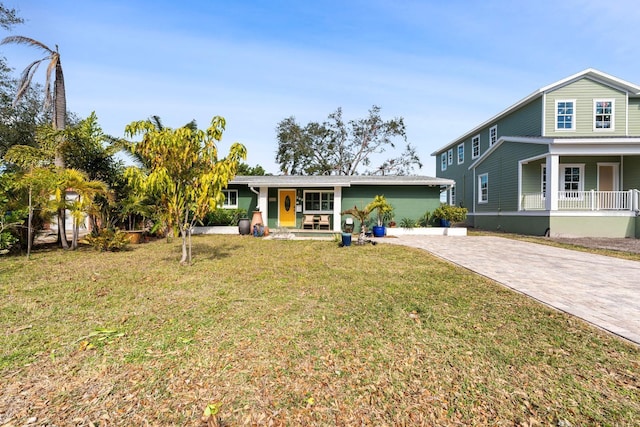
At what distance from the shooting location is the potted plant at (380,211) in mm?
11646

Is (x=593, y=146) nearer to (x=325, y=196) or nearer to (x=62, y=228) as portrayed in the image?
(x=325, y=196)

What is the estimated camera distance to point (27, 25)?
1497 centimetres

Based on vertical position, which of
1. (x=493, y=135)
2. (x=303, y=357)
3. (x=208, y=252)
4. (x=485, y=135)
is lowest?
(x=303, y=357)

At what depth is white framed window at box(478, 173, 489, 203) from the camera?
1847 centimetres

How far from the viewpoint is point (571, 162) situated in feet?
48.4

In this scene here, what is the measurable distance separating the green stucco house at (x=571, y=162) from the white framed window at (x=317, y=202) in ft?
33.2

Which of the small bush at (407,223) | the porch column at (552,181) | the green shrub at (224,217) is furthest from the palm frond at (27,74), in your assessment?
the porch column at (552,181)

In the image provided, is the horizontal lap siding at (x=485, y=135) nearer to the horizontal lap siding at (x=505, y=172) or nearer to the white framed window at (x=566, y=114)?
the white framed window at (x=566, y=114)

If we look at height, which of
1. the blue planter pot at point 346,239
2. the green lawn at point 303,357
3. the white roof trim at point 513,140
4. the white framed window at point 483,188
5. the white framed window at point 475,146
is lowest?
the green lawn at point 303,357

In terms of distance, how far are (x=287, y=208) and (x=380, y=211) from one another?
523 centimetres

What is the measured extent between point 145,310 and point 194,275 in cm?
187

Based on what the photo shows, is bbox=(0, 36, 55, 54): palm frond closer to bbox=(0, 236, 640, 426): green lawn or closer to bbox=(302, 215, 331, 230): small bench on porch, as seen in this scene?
bbox=(0, 236, 640, 426): green lawn

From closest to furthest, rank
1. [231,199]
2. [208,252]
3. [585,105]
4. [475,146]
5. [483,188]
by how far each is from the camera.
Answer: [208,252], [585,105], [231,199], [483,188], [475,146]

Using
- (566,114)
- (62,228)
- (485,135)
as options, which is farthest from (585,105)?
(62,228)
